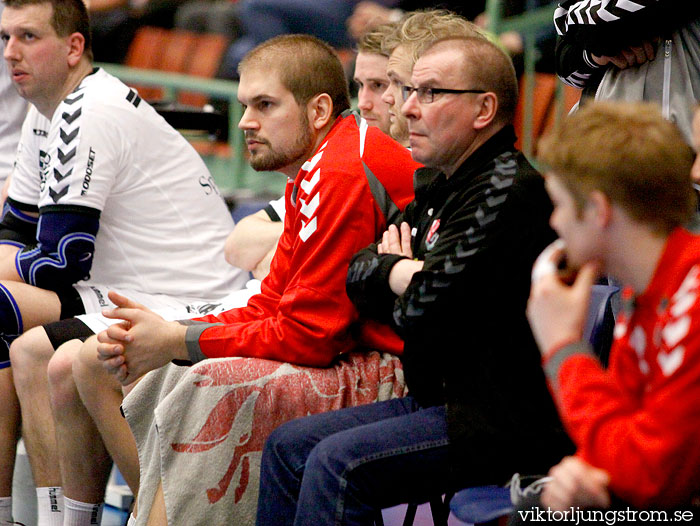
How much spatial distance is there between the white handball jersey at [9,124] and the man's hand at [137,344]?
213 centimetres

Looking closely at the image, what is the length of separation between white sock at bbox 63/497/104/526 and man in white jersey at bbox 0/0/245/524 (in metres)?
0.01

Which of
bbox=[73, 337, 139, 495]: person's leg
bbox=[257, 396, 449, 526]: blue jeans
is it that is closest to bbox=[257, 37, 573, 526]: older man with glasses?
bbox=[257, 396, 449, 526]: blue jeans

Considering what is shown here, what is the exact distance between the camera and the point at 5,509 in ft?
10.1

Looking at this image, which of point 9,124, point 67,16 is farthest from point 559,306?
point 9,124

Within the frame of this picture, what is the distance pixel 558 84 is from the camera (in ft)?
15.1

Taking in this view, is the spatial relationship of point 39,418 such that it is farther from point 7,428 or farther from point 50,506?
point 50,506

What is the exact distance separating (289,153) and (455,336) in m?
0.88

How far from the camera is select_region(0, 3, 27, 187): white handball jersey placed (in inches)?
167

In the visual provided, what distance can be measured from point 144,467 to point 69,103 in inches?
52.9

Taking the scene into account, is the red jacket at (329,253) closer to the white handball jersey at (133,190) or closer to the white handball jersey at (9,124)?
the white handball jersey at (133,190)

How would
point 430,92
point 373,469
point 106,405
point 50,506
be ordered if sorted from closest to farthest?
point 373,469, point 430,92, point 106,405, point 50,506

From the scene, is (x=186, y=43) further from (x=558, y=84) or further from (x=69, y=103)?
(x=69, y=103)

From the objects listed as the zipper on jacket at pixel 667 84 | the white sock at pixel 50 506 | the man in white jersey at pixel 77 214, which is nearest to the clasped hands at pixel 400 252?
the zipper on jacket at pixel 667 84

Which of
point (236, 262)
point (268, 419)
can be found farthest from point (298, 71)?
point (268, 419)
